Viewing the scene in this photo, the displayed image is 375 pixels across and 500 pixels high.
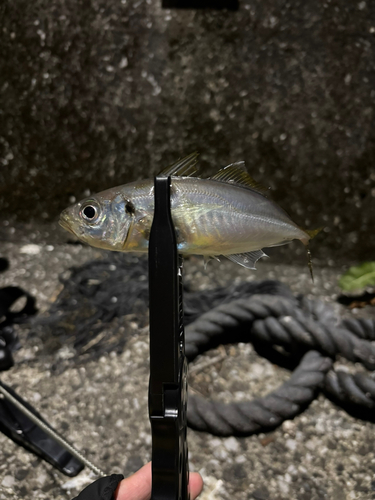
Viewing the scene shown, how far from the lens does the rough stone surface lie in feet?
5.64

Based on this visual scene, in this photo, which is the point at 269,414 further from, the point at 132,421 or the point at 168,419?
the point at 168,419

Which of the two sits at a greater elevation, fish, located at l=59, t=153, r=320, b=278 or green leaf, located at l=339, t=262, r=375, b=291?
fish, located at l=59, t=153, r=320, b=278

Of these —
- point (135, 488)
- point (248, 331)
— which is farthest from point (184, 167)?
point (248, 331)

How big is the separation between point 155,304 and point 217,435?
855 mm

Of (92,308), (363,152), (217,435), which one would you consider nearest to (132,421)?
(217,435)

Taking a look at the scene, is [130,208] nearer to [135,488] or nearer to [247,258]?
[247,258]

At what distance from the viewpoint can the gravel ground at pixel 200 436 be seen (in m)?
1.14

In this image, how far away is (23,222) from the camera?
2.00 metres

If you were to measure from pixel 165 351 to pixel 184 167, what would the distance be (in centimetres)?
24

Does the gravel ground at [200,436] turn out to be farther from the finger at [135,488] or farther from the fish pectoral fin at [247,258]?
the fish pectoral fin at [247,258]

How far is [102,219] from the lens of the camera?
1.73 feet

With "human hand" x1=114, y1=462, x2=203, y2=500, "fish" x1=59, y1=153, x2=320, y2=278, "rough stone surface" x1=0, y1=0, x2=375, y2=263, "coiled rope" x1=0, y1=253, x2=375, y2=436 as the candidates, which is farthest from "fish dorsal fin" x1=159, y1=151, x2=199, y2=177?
"rough stone surface" x1=0, y1=0, x2=375, y2=263

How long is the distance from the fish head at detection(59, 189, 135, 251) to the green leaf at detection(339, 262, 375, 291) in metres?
1.44

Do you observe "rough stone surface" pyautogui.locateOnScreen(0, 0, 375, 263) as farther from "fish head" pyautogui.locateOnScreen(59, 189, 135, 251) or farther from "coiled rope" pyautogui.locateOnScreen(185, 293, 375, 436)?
"fish head" pyautogui.locateOnScreen(59, 189, 135, 251)
